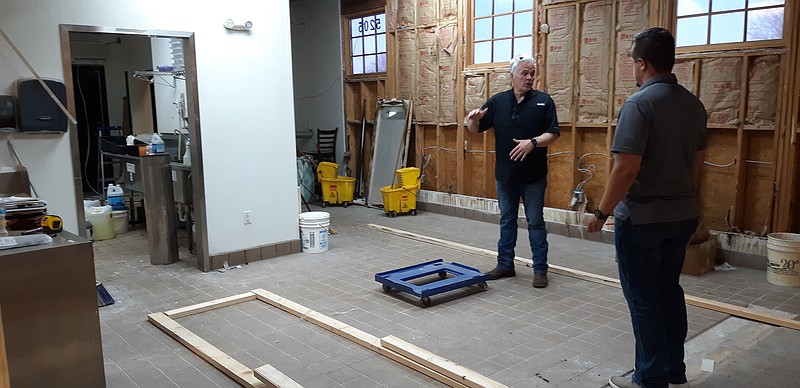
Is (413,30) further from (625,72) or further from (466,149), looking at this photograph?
(625,72)

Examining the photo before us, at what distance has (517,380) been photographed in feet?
10.0

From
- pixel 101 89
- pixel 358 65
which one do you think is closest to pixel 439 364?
pixel 358 65

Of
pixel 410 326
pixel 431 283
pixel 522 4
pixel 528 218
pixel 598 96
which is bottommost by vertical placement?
pixel 410 326

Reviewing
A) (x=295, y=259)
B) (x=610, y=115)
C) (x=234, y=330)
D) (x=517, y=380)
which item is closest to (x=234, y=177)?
(x=295, y=259)

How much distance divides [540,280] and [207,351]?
2495 millimetres

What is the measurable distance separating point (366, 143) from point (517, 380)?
646cm

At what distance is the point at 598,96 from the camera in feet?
20.4

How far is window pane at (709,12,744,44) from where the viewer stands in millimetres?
5152

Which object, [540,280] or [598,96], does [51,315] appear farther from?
[598,96]

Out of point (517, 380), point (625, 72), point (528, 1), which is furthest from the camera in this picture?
point (528, 1)

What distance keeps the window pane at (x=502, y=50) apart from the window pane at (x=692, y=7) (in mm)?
2040

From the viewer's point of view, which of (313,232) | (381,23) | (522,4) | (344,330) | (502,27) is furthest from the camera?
(381,23)

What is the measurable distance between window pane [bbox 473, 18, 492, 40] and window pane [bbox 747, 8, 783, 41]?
293cm

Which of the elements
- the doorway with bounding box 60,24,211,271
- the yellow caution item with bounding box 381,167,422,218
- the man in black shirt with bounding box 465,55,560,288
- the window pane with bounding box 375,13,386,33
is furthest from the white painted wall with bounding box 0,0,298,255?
the doorway with bounding box 60,24,211,271
